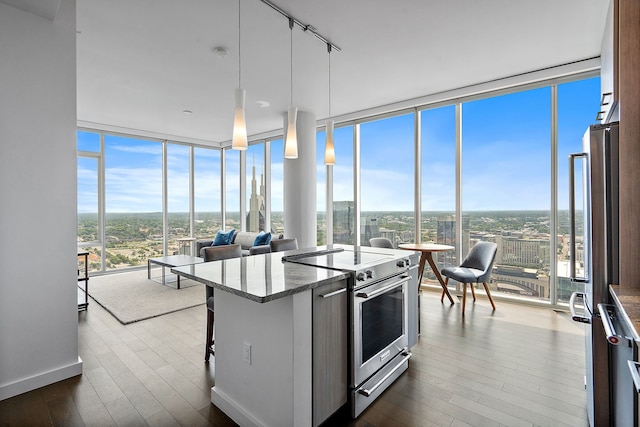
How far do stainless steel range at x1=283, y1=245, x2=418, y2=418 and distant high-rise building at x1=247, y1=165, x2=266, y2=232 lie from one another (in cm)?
499

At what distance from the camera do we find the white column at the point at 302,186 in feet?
17.6

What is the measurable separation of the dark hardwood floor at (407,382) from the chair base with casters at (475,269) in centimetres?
50

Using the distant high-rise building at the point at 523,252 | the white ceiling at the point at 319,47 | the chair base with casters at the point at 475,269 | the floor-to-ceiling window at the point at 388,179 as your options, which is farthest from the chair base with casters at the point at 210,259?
the distant high-rise building at the point at 523,252

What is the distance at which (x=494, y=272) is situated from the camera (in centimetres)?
439

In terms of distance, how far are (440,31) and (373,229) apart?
3.29m

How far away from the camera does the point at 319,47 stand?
3.30 meters

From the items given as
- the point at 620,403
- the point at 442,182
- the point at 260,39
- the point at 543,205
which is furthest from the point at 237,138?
the point at 543,205

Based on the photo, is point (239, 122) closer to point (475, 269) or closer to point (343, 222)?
point (475, 269)

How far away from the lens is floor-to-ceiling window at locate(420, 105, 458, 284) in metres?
4.70

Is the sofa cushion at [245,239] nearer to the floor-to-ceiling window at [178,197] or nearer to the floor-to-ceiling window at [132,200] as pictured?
the floor-to-ceiling window at [178,197]

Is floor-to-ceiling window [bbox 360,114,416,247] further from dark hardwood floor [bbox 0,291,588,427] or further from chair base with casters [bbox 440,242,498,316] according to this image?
dark hardwood floor [bbox 0,291,588,427]

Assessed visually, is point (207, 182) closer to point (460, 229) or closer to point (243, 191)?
point (243, 191)

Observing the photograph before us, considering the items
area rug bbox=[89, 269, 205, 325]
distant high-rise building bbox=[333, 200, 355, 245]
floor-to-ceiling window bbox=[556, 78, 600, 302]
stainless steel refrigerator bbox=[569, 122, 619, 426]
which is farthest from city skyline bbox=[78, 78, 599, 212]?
stainless steel refrigerator bbox=[569, 122, 619, 426]

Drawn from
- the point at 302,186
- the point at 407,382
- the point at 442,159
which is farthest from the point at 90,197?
the point at 407,382
